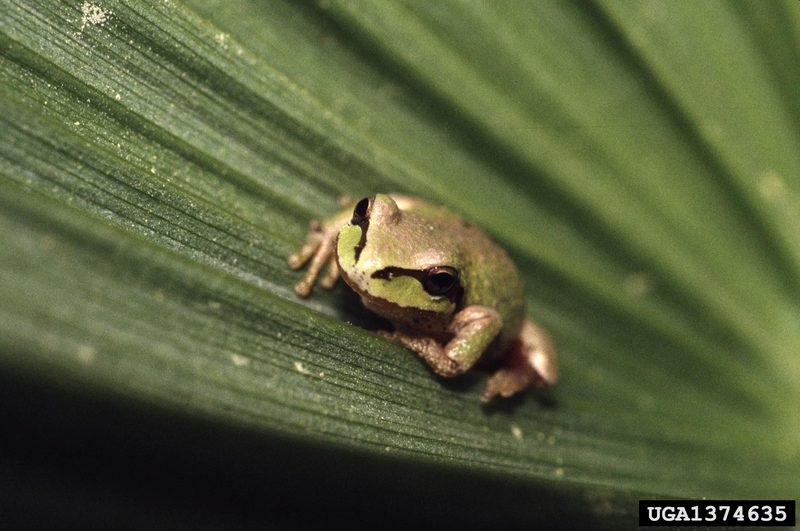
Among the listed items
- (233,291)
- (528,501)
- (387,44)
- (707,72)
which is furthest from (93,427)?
(707,72)

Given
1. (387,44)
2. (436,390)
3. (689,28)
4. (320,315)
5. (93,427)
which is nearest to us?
(93,427)

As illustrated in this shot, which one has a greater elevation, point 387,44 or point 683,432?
point 387,44

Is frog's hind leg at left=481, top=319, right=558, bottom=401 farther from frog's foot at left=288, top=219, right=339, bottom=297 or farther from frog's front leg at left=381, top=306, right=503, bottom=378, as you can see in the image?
frog's foot at left=288, top=219, right=339, bottom=297

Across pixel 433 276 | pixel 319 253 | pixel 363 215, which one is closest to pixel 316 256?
pixel 319 253

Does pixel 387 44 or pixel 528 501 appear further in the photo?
pixel 387 44

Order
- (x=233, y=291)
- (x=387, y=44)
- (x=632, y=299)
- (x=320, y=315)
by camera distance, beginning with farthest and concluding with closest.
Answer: (x=632, y=299)
(x=387, y=44)
(x=320, y=315)
(x=233, y=291)

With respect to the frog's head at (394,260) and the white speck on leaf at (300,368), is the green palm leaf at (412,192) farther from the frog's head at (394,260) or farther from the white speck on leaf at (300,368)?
the frog's head at (394,260)

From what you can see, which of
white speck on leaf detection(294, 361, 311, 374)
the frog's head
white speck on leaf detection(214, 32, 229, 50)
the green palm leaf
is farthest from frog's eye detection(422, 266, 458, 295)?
white speck on leaf detection(214, 32, 229, 50)

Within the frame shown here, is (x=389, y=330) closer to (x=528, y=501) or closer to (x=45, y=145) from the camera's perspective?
(x=528, y=501)
